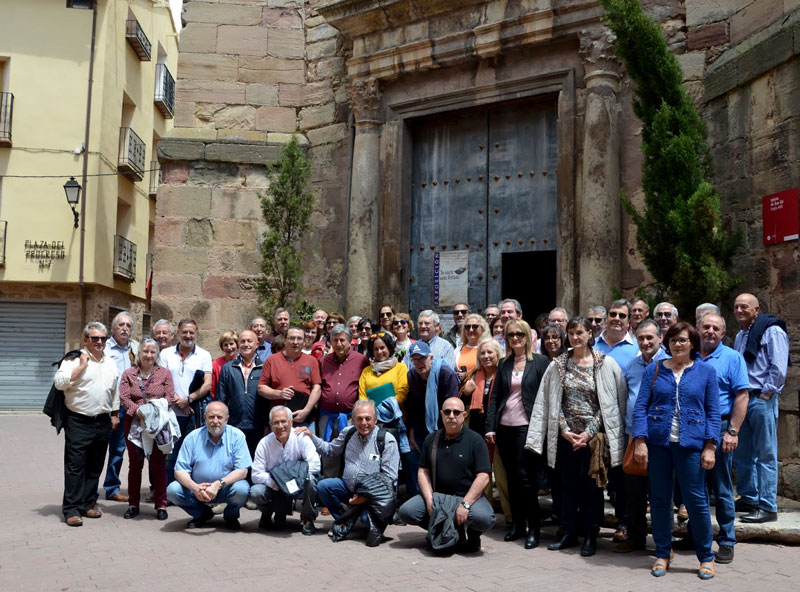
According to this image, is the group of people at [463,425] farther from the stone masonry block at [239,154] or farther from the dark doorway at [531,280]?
the stone masonry block at [239,154]

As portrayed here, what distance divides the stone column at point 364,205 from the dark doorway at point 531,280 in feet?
5.54

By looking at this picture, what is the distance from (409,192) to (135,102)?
553 inches

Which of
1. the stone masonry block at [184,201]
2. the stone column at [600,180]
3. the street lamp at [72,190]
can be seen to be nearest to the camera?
the stone column at [600,180]

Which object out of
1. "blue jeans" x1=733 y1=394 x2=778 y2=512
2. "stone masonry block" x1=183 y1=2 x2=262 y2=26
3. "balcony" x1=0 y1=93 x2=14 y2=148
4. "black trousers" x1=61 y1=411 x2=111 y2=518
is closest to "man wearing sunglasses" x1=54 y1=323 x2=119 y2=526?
"black trousers" x1=61 y1=411 x2=111 y2=518

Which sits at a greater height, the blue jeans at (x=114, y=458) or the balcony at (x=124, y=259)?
the balcony at (x=124, y=259)

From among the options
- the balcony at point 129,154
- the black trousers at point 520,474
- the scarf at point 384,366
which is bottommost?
the black trousers at point 520,474

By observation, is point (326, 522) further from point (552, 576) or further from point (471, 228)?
point (471, 228)

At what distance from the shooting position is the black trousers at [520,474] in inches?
225

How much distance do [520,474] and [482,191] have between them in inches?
190

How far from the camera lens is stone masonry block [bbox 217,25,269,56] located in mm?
10945

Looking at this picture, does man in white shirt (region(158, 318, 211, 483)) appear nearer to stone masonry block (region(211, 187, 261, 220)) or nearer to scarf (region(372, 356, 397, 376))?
scarf (region(372, 356, 397, 376))

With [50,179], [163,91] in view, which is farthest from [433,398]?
[163,91]

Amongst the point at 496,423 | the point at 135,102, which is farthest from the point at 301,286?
the point at 135,102

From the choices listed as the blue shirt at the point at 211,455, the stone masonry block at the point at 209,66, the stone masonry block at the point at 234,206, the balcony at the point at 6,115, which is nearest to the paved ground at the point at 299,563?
the blue shirt at the point at 211,455
